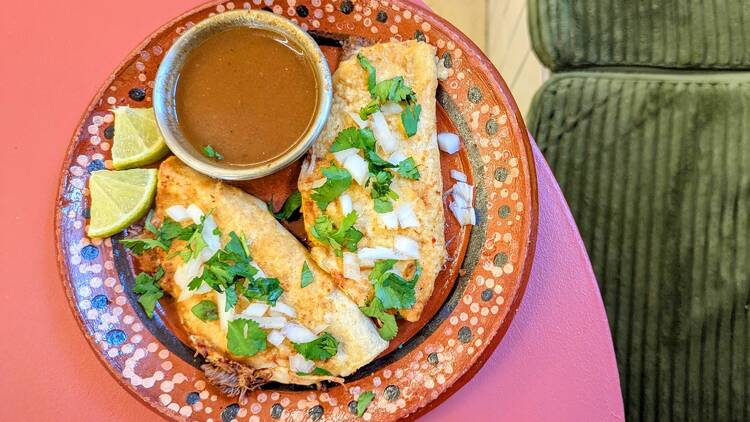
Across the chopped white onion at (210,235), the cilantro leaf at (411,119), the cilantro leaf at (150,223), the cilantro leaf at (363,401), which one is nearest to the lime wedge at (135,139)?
the cilantro leaf at (150,223)

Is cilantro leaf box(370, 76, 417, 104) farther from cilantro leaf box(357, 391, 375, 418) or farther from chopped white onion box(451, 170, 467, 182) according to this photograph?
cilantro leaf box(357, 391, 375, 418)

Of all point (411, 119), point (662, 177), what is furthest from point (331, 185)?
point (662, 177)

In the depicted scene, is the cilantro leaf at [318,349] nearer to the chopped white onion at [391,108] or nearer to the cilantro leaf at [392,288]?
the cilantro leaf at [392,288]

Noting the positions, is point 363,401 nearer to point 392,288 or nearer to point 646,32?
point 392,288

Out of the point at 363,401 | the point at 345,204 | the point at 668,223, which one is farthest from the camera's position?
the point at 668,223

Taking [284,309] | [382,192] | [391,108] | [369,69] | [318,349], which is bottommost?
[318,349]

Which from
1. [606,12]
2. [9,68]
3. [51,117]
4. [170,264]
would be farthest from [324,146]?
[606,12]
